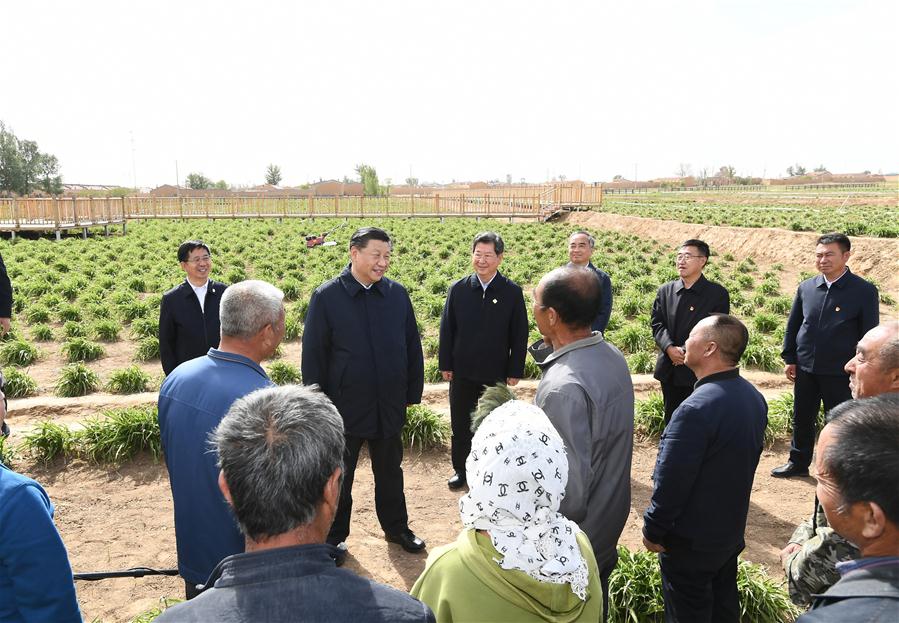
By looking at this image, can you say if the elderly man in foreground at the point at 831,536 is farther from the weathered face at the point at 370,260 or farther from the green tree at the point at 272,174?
the green tree at the point at 272,174

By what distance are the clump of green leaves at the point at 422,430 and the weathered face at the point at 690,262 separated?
8.95ft

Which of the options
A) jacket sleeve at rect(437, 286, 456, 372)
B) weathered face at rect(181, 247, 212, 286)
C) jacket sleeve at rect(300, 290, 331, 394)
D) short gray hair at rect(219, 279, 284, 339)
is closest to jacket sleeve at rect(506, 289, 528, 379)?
jacket sleeve at rect(437, 286, 456, 372)

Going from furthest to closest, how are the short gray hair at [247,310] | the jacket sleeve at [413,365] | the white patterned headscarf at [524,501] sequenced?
the jacket sleeve at [413,365] < the short gray hair at [247,310] < the white patterned headscarf at [524,501]

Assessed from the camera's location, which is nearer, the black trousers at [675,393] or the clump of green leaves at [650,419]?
the black trousers at [675,393]

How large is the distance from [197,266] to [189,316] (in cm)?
42

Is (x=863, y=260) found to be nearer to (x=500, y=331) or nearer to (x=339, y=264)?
(x=339, y=264)

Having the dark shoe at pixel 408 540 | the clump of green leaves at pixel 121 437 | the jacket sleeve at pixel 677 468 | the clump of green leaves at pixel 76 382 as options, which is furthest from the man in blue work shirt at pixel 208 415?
the clump of green leaves at pixel 76 382

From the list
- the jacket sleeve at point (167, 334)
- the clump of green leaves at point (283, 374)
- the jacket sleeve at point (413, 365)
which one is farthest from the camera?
the clump of green leaves at point (283, 374)

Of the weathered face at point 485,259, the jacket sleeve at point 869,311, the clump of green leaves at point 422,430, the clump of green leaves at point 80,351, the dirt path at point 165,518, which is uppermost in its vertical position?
the weathered face at point 485,259

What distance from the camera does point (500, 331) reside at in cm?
503

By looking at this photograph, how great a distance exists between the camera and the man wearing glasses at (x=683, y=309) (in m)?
5.08

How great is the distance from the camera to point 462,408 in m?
5.16

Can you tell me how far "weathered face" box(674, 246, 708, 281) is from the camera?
16.6 ft

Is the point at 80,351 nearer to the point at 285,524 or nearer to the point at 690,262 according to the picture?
the point at 690,262
